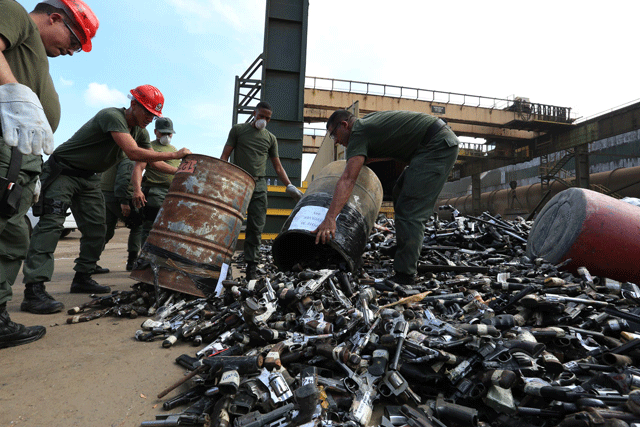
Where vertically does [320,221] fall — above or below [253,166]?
below

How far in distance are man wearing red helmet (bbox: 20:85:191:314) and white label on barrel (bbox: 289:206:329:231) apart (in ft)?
3.92

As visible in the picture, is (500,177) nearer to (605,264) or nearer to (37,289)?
(605,264)

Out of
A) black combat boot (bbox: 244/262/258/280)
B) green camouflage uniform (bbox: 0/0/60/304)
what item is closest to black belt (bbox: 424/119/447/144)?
black combat boot (bbox: 244/262/258/280)

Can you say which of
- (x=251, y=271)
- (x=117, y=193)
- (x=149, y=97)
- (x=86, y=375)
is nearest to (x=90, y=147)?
(x=149, y=97)

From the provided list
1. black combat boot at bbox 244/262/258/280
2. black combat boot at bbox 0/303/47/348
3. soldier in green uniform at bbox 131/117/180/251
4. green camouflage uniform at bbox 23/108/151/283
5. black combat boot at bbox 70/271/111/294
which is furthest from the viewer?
soldier in green uniform at bbox 131/117/180/251

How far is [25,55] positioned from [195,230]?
1633mm

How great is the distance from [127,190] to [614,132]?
20261mm

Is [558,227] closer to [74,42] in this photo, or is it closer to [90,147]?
[74,42]

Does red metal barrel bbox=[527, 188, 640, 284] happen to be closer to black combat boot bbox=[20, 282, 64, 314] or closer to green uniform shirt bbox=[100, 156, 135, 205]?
black combat boot bbox=[20, 282, 64, 314]

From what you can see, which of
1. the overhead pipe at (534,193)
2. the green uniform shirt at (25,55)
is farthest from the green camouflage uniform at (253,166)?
the overhead pipe at (534,193)

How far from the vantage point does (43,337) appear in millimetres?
2361

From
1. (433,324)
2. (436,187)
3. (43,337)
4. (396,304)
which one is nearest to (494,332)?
(433,324)

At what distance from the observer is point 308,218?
3275 millimetres

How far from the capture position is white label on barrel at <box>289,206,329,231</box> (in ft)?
10.4
